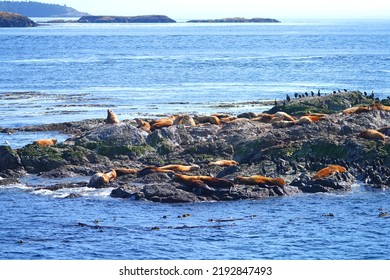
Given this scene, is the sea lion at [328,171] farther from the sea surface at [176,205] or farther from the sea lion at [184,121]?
the sea lion at [184,121]

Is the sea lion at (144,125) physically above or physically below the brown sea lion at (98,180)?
above

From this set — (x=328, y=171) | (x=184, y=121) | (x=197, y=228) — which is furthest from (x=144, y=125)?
(x=197, y=228)

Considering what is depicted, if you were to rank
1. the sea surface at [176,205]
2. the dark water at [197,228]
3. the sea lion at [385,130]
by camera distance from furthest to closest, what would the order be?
the sea lion at [385,130]
the sea surface at [176,205]
the dark water at [197,228]

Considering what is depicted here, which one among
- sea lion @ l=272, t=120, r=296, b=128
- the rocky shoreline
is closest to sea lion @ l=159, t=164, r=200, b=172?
the rocky shoreline

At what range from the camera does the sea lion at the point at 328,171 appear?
29.1 metres

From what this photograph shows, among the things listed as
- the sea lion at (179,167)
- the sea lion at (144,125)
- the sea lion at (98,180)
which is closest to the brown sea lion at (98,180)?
the sea lion at (98,180)

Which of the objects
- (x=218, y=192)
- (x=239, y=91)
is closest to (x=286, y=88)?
(x=239, y=91)

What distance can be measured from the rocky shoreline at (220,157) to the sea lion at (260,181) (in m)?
0.03

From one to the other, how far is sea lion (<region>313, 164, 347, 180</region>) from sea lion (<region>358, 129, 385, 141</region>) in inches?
126

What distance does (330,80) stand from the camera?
70000 mm

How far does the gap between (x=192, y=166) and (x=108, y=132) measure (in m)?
5.59

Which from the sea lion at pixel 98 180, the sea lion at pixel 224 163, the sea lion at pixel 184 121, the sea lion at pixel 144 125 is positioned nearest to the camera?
the sea lion at pixel 98 180

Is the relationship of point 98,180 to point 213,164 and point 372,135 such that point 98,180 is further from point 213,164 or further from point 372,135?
point 372,135
